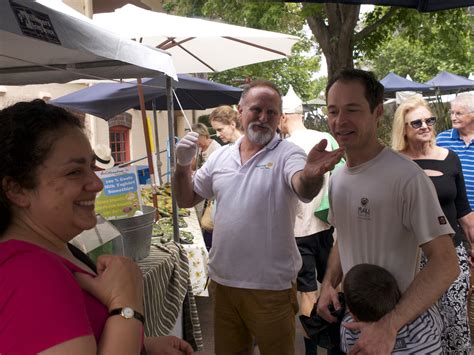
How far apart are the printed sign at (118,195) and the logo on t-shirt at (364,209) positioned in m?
1.48

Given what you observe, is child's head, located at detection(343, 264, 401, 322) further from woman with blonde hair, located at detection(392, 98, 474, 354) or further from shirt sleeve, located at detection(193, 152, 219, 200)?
shirt sleeve, located at detection(193, 152, 219, 200)

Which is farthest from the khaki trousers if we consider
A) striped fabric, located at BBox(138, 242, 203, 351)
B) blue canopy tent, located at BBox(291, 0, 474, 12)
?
blue canopy tent, located at BBox(291, 0, 474, 12)

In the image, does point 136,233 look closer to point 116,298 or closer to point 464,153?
point 116,298

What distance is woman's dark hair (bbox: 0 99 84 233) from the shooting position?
132 cm

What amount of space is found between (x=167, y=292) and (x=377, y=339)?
78.5 inches

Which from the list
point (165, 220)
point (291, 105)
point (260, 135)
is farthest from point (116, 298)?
point (291, 105)

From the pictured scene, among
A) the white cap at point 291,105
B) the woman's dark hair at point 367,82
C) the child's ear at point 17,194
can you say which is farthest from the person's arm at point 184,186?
the white cap at point 291,105

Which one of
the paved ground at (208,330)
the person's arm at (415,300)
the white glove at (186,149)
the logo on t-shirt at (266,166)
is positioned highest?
the white glove at (186,149)

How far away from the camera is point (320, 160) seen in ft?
7.34

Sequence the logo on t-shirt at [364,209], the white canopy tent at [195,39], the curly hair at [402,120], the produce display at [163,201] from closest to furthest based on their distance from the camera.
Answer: the logo on t-shirt at [364,209] < the curly hair at [402,120] < the white canopy tent at [195,39] < the produce display at [163,201]

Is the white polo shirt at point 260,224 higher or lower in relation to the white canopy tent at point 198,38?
lower

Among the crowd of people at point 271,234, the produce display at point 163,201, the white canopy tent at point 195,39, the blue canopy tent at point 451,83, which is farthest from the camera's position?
the blue canopy tent at point 451,83

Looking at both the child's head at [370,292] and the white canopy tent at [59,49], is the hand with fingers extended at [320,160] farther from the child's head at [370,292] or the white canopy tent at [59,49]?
the white canopy tent at [59,49]

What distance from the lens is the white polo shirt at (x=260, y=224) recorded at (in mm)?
2898
